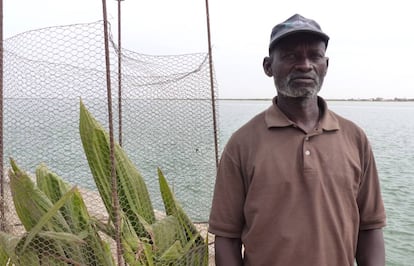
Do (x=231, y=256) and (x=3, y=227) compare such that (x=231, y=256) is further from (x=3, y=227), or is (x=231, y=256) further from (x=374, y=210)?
(x=3, y=227)

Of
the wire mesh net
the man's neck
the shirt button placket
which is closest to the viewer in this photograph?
the shirt button placket

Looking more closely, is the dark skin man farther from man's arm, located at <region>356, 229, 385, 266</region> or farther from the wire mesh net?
the wire mesh net

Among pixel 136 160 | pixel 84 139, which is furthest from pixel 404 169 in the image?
pixel 84 139

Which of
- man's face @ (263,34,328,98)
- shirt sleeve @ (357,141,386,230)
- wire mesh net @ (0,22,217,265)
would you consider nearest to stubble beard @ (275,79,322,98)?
man's face @ (263,34,328,98)

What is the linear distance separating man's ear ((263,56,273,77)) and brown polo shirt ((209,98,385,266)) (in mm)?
123

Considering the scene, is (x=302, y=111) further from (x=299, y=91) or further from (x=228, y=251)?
(x=228, y=251)

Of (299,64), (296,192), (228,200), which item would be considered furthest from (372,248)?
(299,64)

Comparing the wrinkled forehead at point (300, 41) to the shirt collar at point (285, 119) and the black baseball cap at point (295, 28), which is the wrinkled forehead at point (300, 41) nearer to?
the black baseball cap at point (295, 28)

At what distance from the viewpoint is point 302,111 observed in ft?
4.09

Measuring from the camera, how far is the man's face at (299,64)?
118 cm

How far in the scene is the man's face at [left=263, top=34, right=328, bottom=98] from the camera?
1.18 meters

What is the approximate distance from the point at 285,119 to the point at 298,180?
0.19 metres

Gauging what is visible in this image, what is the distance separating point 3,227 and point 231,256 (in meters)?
1.55

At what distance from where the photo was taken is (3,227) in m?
2.25
